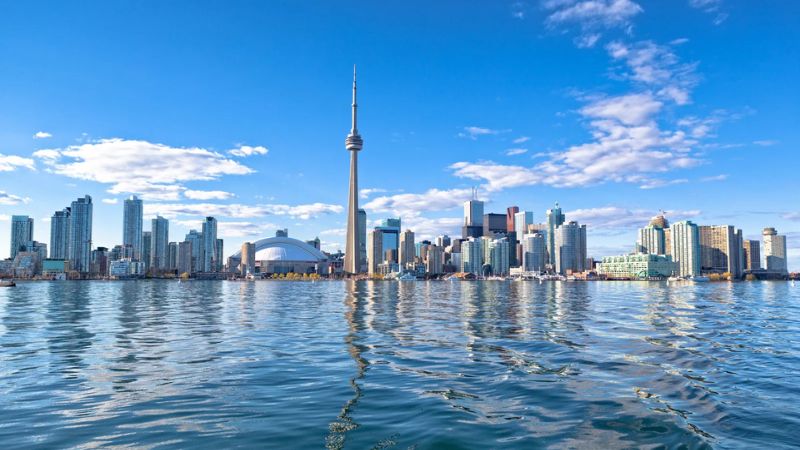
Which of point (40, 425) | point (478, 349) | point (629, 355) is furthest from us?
point (478, 349)

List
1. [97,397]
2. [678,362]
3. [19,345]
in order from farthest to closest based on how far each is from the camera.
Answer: [19,345] → [678,362] → [97,397]

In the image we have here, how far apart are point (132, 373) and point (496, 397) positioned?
14.2 m

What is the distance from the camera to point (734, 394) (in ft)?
59.0

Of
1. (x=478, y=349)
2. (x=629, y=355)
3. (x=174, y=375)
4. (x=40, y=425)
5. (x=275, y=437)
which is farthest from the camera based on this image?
(x=478, y=349)

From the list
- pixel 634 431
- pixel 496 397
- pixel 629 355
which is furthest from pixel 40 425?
pixel 629 355

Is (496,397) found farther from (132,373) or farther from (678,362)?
(132,373)

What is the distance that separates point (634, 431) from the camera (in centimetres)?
1364

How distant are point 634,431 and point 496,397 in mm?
4738

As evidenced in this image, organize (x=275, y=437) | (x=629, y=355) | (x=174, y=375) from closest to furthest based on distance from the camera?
(x=275, y=437) < (x=174, y=375) < (x=629, y=355)

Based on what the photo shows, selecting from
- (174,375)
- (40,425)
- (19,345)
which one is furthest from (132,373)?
(19,345)

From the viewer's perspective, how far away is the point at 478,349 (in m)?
28.2

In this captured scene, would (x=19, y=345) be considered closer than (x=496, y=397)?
No

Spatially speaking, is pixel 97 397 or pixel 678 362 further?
pixel 678 362

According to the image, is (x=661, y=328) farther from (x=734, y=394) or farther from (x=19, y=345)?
(x=19, y=345)
